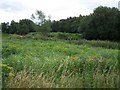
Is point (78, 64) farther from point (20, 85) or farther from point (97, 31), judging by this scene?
point (97, 31)

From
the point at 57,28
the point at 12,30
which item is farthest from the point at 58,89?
the point at 57,28

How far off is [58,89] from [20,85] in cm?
61

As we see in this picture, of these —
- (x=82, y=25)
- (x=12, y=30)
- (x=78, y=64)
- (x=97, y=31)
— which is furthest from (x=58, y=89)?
(x=12, y=30)

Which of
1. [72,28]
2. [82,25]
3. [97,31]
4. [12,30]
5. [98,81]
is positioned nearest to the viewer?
[98,81]

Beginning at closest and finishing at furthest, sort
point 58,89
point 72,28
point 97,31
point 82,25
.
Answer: point 58,89 < point 97,31 < point 82,25 < point 72,28

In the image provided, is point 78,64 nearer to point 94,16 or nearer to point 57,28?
point 94,16

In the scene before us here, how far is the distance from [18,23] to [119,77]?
49.8 m

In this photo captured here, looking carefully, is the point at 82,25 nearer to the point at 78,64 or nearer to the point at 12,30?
the point at 12,30

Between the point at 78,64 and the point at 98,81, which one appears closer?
the point at 98,81

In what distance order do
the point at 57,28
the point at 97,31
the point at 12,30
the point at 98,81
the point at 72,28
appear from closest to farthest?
the point at 98,81, the point at 97,31, the point at 12,30, the point at 72,28, the point at 57,28

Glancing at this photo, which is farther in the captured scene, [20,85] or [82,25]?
[82,25]

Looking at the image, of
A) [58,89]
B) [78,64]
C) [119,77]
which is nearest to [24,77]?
[58,89]

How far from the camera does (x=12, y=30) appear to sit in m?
51.4

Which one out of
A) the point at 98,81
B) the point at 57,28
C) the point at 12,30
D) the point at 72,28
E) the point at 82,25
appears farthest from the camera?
the point at 57,28
